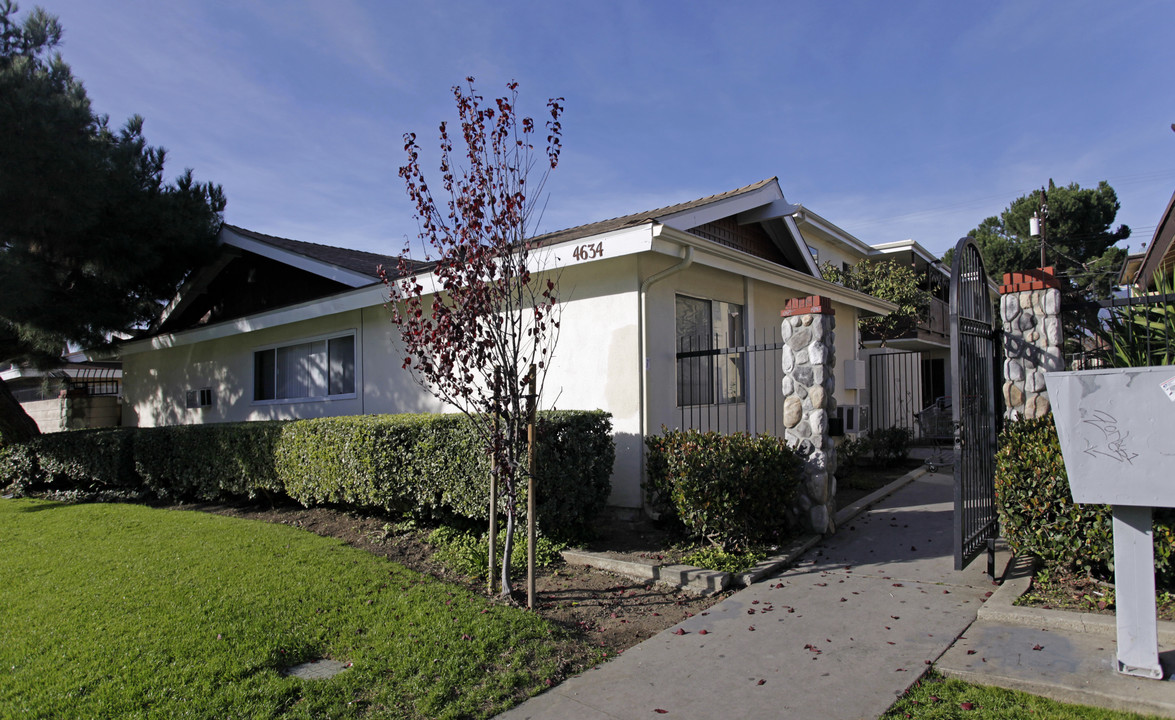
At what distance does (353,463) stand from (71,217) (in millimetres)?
6975

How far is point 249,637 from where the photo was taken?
435cm

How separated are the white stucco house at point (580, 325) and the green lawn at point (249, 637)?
124 inches

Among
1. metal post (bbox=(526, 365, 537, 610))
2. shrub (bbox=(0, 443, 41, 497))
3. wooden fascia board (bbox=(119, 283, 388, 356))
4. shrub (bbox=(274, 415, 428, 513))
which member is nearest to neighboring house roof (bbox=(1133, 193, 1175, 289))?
metal post (bbox=(526, 365, 537, 610))

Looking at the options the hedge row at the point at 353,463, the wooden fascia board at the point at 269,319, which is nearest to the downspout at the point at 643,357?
the hedge row at the point at 353,463

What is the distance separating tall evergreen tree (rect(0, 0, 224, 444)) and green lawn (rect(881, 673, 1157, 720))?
12.2 m

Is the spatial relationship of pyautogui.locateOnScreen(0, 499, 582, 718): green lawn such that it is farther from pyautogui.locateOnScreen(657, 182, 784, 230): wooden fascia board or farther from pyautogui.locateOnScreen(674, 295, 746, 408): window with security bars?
pyautogui.locateOnScreen(657, 182, 784, 230): wooden fascia board

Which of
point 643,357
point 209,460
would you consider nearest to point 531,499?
point 643,357

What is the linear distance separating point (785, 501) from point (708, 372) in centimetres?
247

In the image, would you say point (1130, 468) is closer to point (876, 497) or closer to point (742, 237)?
point (876, 497)

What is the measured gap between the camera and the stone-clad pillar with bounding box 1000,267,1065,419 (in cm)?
599

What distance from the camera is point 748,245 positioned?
10.7 metres

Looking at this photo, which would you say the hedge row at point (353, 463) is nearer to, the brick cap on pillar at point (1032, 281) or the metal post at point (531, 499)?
the metal post at point (531, 499)

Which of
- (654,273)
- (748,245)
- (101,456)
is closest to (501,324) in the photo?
(654,273)

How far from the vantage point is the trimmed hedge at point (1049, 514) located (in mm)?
4496
